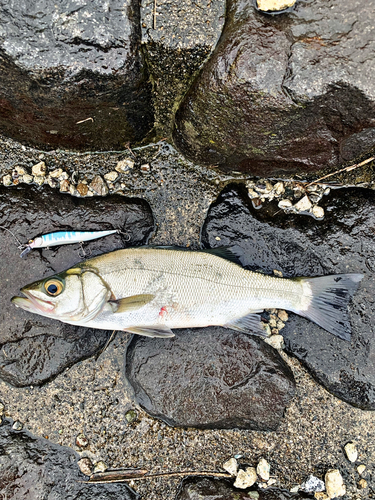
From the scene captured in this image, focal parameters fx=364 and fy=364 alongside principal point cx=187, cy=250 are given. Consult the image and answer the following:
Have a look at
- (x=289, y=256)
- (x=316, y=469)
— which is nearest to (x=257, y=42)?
(x=289, y=256)

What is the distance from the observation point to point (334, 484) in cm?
380

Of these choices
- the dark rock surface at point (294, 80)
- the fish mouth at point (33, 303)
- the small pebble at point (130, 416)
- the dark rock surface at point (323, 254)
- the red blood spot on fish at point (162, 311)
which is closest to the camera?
the dark rock surface at point (294, 80)

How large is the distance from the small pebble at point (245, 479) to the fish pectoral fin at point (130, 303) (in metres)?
2.09

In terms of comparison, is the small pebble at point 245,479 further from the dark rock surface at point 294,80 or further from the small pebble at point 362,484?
the dark rock surface at point 294,80

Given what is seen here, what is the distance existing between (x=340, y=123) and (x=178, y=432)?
3576 millimetres

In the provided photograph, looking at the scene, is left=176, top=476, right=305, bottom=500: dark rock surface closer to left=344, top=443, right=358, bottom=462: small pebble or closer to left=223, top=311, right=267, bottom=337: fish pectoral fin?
left=344, top=443, right=358, bottom=462: small pebble

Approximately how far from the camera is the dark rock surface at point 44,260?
3832 millimetres

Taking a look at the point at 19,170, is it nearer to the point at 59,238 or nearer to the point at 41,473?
the point at 59,238

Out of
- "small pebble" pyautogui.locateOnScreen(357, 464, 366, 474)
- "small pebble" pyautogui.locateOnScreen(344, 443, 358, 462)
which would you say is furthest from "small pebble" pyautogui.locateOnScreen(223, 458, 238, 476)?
"small pebble" pyautogui.locateOnScreen(357, 464, 366, 474)

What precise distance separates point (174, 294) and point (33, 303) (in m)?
1.36

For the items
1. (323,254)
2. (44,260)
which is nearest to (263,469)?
(323,254)

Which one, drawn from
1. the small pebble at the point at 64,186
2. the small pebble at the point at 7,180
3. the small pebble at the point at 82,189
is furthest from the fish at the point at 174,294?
the small pebble at the point at 7,180

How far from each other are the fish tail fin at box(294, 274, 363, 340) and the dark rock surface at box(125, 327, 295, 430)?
0.65m

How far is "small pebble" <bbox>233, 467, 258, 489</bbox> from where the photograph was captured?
12.5ft
